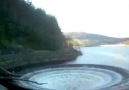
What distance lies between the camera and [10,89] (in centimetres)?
1667

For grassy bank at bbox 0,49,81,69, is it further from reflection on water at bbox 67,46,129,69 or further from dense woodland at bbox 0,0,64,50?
dense woodland at bbox 0,0,64,50

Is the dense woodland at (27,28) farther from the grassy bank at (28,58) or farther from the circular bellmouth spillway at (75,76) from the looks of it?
the circular bellmouth spillway at (75,76)

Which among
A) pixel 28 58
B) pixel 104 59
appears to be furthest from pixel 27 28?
pixel 28 58

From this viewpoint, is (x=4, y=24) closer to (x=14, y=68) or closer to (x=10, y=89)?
(x=14, y=68)

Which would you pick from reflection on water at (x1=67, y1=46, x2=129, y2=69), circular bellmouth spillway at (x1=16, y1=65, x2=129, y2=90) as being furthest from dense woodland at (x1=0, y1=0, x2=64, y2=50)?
circular bellmouth spillway at (x1=16, y1=65, x2=129, y2=90)

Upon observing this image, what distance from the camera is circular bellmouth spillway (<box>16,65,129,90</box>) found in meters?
18.5

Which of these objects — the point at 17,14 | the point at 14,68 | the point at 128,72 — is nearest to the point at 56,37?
the point at 17,14

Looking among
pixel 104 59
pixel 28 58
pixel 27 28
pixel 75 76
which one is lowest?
pixel 75 76

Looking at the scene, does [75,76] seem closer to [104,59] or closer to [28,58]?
[28,58]

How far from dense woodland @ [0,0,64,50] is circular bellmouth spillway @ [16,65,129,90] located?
1248cm

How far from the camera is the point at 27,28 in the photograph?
42.1 metres

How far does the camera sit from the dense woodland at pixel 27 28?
3859cm

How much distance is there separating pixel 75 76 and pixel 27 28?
70.9 feet

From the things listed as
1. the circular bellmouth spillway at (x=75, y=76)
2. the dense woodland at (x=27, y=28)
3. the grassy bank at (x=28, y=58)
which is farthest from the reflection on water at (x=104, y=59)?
the circular bellmouth spillway at (x=75, y=76)
